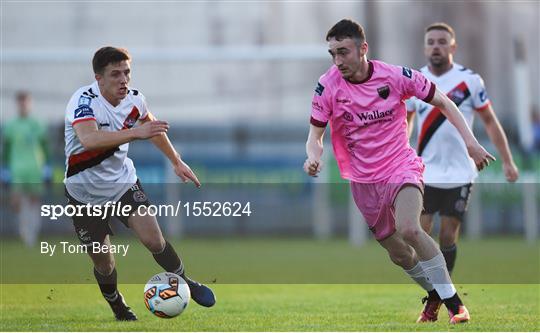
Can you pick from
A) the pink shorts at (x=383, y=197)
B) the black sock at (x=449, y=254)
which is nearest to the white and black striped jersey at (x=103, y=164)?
the pink shorts at (x=383, y=197)

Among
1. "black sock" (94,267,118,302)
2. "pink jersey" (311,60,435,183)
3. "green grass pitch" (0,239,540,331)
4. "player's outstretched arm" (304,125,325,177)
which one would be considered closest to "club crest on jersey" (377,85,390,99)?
"pink jersey" (311,60,435,183)

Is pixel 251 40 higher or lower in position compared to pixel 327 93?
lower

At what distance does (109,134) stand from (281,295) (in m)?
3.62

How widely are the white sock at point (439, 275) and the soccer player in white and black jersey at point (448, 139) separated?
1599 millimetres

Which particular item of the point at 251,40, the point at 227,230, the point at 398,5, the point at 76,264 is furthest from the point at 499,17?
the point at 76,264

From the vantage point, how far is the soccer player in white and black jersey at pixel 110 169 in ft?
27.0

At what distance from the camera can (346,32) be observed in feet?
26.4

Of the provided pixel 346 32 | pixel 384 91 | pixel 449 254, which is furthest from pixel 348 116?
pixel 449 254

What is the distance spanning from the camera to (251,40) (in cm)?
2648

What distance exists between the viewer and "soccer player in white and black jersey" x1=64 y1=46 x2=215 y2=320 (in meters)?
8.23

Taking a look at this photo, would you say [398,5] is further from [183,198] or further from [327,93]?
[327,93]

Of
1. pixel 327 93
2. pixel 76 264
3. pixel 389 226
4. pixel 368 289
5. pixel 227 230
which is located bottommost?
pixel 227 230

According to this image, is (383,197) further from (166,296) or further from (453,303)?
(166,296)

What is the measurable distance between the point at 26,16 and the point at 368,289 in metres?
14.9
